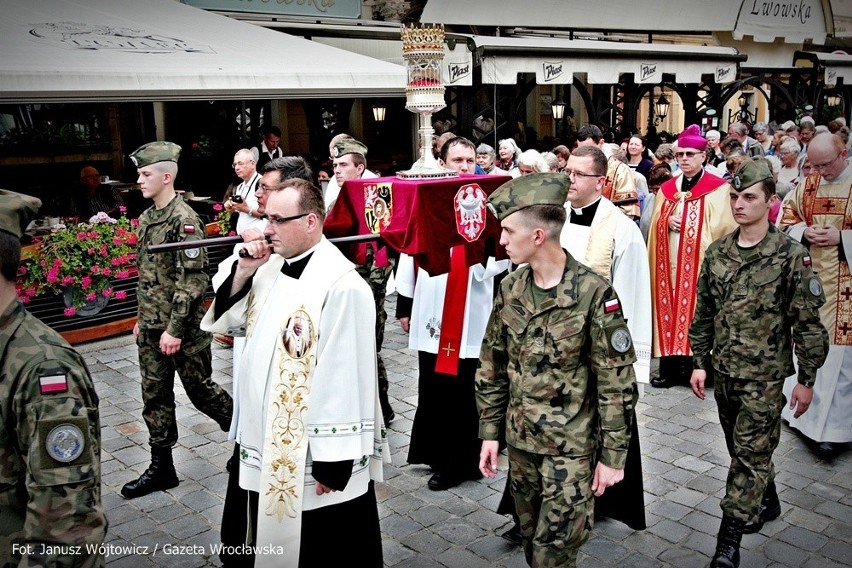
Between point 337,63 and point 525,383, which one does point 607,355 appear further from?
point 337,63

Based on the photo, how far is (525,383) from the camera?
138 inches

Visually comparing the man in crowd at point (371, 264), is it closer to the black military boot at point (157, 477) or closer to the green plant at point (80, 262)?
the black military boot at point (157, 477)

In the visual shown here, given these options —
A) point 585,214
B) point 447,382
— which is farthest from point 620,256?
point 447,382

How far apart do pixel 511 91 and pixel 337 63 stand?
4.72 m

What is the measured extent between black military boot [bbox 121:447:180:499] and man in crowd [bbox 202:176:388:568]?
1.89 metres

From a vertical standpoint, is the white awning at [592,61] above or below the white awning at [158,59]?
below

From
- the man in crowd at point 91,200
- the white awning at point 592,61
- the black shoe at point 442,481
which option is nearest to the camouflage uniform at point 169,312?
the black shoe at point 442,481

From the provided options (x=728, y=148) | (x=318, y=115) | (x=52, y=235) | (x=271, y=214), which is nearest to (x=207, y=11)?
(x=318, y=115)

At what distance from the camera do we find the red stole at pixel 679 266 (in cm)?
715

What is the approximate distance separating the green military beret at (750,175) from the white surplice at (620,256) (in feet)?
2.31

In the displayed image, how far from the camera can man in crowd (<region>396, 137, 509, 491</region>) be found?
5367mm

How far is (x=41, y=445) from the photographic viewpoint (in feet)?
8.01

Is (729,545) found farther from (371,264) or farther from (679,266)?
(679,266)

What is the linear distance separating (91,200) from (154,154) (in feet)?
22.3
